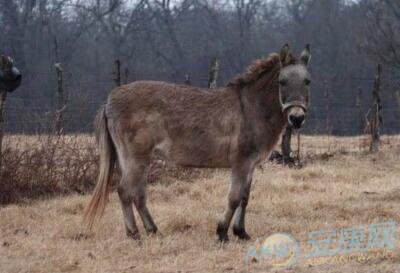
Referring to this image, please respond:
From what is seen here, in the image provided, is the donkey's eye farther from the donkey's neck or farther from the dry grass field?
the dry grass field

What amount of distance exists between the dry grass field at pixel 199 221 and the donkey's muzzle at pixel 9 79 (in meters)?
1.68

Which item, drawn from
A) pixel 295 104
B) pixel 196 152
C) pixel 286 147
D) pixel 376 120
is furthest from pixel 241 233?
pixel 376 120

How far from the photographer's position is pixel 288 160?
44.4ft

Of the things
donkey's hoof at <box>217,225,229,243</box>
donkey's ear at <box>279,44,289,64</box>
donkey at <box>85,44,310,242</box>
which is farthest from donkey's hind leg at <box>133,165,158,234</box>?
donkey's ear at <box>279,44,289,64</box>

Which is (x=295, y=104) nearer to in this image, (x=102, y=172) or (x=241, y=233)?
(x=241, y=233)

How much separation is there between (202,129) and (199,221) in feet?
4.11

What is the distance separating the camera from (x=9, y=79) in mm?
6668

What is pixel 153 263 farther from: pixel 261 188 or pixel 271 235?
pixel 261 188

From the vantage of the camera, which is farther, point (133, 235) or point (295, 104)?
point (133, 235)

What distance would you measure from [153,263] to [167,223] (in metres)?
1.67

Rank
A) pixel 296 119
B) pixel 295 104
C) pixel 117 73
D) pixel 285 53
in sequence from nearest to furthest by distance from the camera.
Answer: pixel 296 119 → pixel 295 104 → pixel 285 53 → pixel 117 73

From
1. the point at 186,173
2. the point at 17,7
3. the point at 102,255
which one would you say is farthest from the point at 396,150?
the point at 17,7

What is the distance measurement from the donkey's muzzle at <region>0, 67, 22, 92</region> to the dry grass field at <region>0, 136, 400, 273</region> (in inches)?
66.2

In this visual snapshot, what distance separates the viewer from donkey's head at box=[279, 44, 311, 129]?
276 inches
